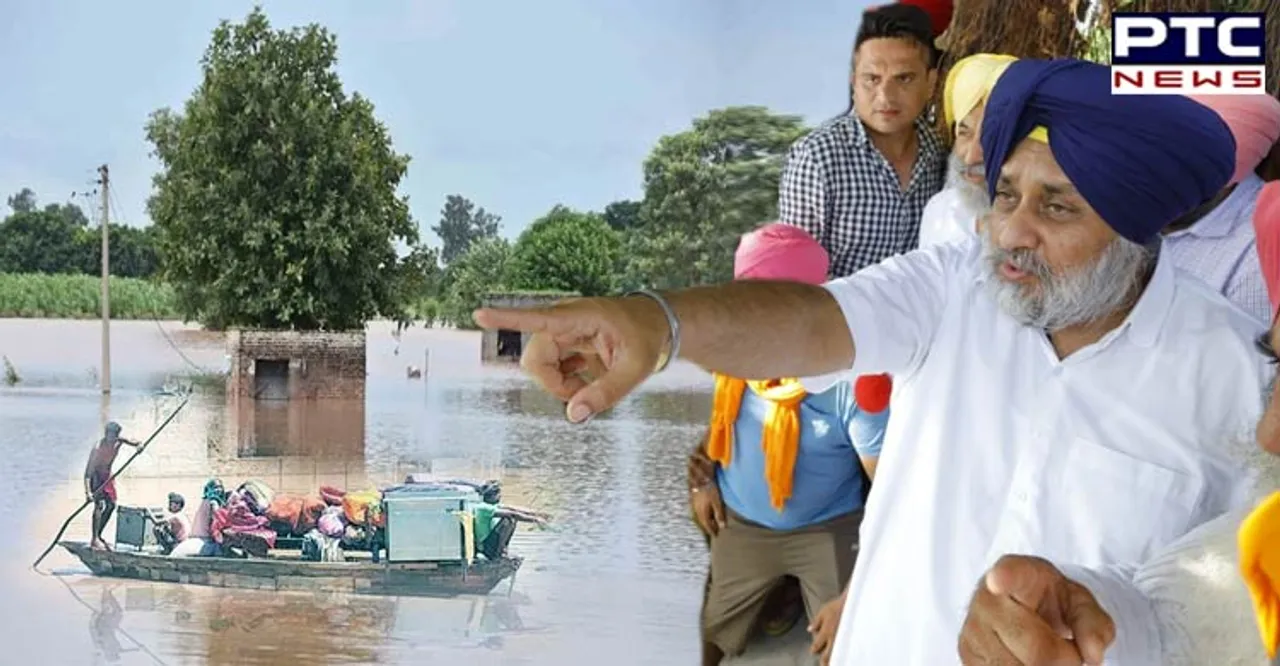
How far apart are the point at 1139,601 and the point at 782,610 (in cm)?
126

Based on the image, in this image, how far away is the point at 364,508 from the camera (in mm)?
7805

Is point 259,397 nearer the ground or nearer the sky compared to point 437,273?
nearer the ground

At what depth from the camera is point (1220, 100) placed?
1.34m

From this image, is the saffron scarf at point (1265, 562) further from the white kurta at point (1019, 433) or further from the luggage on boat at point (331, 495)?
the luggage on boat at point (331, 495)

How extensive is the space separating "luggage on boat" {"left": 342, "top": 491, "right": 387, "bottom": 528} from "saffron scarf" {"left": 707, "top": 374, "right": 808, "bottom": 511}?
5.89 meters

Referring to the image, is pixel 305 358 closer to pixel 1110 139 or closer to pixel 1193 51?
pixel 1193 51

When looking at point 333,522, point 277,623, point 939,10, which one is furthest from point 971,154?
point 277,623

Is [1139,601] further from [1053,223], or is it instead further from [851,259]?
[851,259]

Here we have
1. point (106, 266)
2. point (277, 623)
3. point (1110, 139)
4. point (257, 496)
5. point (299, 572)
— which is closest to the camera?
point (1110, 139)

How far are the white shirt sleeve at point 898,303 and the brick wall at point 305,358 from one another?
5.69 metres

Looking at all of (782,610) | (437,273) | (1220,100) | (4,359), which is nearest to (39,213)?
(4,359)

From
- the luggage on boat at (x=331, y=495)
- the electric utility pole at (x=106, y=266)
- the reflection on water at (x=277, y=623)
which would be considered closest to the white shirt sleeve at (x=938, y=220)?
the electric utility pole at (x=106, y=266)

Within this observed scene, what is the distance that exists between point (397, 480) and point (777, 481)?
20.8 ft

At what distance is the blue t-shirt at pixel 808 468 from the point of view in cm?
185
